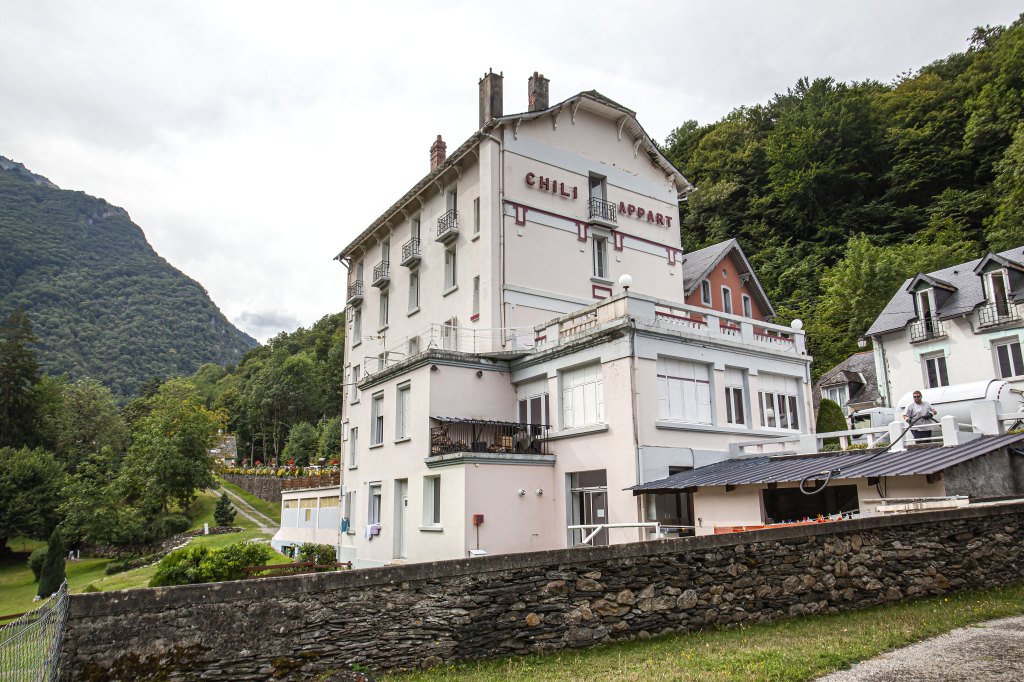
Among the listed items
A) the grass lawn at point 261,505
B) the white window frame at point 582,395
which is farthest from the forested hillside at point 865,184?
the grass lawn at point 261,505

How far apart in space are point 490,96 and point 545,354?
12.7 metres

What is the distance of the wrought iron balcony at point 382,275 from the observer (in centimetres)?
3347

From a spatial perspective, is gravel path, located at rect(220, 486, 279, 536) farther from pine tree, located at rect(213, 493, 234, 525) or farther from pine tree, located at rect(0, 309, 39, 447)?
pine tree, located at rect(0, 309, 39, 447)

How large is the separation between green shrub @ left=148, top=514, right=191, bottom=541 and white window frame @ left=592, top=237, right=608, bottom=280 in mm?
44577

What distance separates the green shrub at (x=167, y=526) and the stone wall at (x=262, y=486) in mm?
8947

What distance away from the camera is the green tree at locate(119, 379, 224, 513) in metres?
58.1

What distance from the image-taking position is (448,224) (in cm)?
2819

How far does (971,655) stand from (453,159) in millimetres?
24662

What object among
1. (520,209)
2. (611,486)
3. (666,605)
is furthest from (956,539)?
(520,209)

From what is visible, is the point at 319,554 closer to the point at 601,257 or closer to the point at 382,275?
the point at 382,275

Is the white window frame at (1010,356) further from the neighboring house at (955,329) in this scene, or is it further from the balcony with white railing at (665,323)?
the balcony with white railing at (665,323)

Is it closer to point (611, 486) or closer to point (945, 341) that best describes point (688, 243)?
point (945, 341)

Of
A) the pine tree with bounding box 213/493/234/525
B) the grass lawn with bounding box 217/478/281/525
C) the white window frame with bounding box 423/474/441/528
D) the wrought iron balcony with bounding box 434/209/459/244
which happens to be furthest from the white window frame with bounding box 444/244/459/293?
the grass lawn with bounding box 217/478/281/525

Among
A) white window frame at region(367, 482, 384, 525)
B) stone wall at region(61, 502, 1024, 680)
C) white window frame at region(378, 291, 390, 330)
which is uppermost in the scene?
white window frame at region(378, 291, 390, 330)
